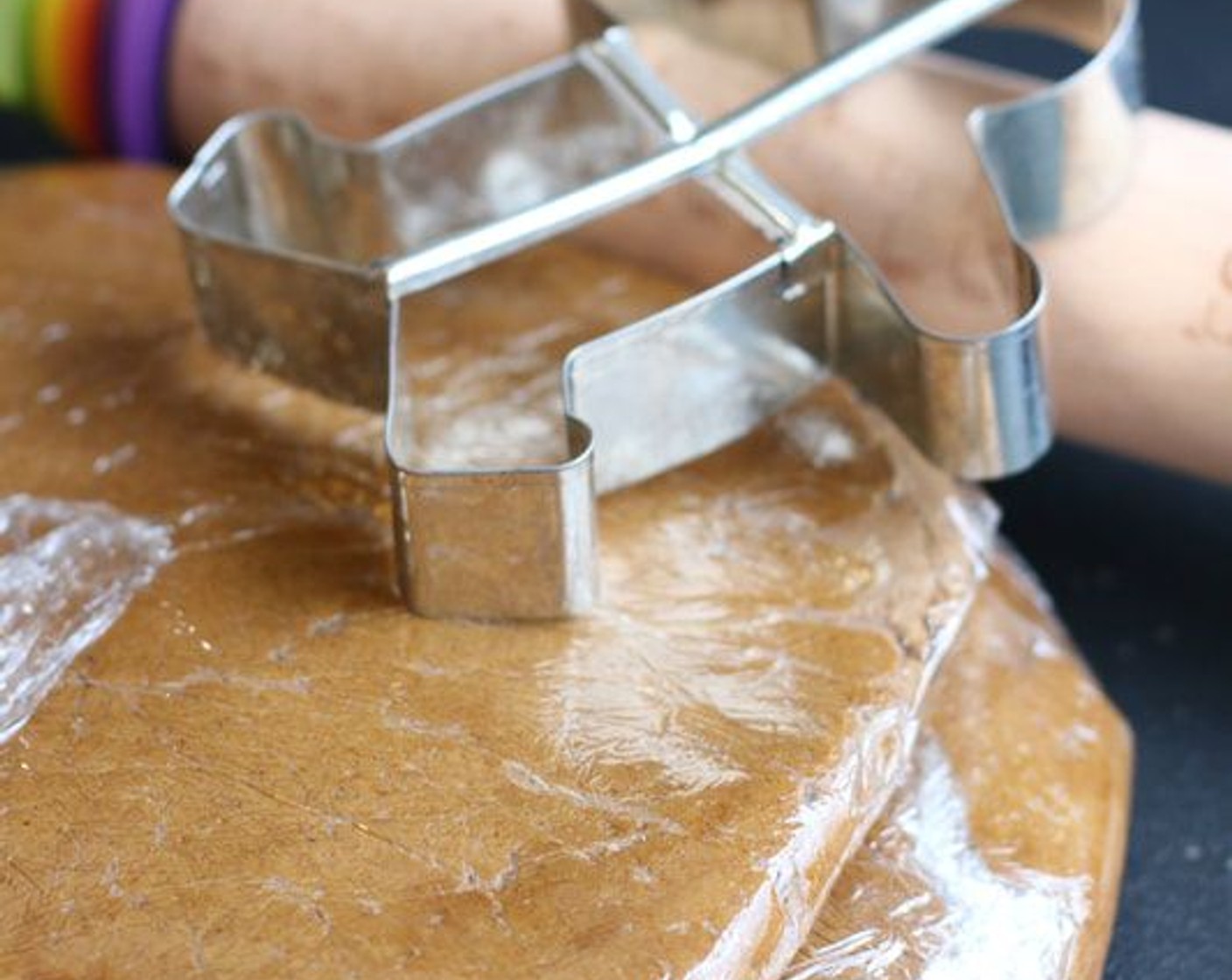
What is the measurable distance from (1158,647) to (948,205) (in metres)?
0.26

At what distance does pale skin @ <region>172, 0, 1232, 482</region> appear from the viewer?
1.04 m

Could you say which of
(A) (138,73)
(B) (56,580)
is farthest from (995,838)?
(A) (138,73)

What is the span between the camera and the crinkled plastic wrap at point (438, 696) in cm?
78

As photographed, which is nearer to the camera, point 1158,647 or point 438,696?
→ point 438,696

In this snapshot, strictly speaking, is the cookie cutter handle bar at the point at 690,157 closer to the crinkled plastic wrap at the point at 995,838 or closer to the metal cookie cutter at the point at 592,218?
the metal cookie cutter at the point at 592,218

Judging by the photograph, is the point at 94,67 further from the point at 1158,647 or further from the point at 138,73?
the point at 1158,647

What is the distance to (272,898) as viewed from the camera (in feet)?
2.58

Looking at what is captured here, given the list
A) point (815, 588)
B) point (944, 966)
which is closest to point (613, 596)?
point (815, 588)

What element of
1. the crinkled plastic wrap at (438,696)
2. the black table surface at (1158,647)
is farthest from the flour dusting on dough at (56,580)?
the black table surface at (1158,647)

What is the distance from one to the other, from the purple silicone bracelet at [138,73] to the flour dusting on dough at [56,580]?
0.38m

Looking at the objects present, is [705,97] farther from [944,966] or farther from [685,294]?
[944,966]

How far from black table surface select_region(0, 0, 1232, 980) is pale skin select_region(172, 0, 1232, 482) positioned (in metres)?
0.03

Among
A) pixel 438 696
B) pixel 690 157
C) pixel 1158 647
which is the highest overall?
pixel 690 157

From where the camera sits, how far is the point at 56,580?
933mm
